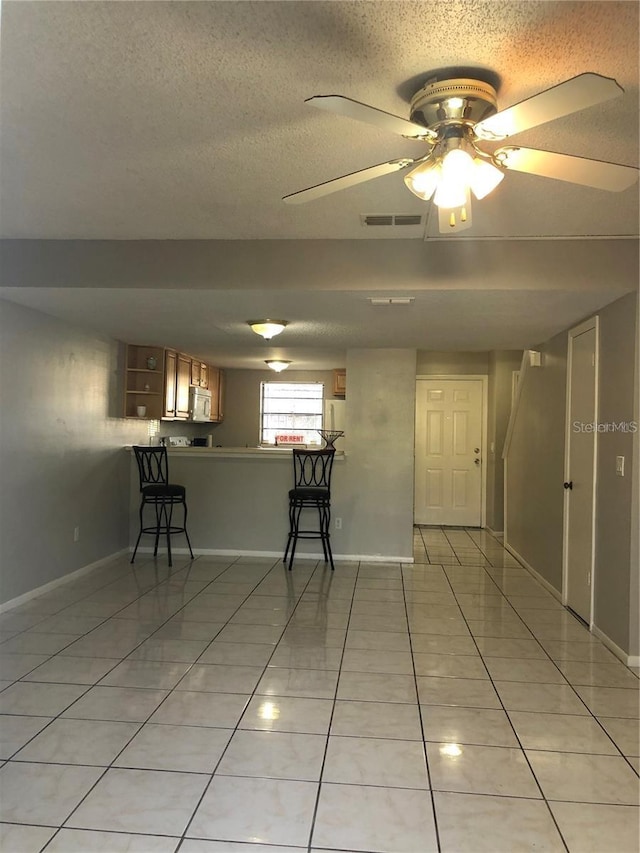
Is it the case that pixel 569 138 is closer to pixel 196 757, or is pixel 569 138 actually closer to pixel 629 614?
pixel 629 614

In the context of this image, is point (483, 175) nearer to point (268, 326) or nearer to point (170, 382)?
point (268, 326)

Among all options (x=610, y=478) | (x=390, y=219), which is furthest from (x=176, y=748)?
(x=610, y=478)

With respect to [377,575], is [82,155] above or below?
above

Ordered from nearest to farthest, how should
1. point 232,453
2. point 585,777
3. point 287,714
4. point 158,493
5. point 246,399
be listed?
point 585,777, point 287,714, point 158,493, point 232,453, point 246,399

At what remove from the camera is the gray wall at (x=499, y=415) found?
22.7 ft

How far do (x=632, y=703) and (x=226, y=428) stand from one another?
6.95 meters

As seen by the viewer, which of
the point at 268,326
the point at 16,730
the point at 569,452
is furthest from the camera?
the point at 268,326

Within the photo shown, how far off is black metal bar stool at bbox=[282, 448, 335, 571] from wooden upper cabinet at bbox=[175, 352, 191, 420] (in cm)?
184

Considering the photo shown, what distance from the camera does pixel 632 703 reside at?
265 centimetres

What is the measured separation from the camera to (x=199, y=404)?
7.23 m

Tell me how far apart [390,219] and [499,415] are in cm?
450

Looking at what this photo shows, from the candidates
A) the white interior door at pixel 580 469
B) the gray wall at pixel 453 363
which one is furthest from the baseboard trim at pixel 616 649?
the gray wall at pixel 453 363

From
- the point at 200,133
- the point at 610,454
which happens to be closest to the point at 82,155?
the point at 200,133

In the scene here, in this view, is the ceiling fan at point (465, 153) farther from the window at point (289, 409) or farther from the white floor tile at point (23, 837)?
the window at point (289, 409)
